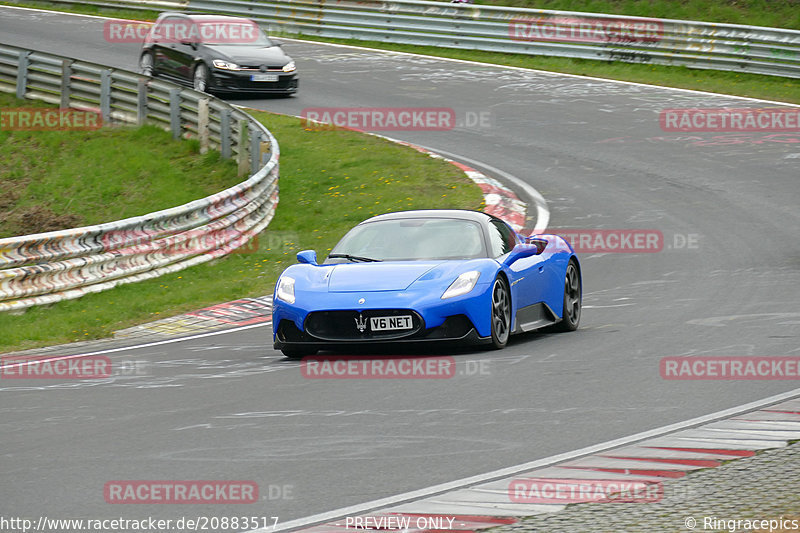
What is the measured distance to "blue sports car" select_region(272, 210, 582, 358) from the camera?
32.8 ft

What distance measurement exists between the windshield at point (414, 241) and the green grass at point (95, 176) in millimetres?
9408

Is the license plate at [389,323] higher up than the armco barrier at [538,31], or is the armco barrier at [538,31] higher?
the license plate at [389,323]

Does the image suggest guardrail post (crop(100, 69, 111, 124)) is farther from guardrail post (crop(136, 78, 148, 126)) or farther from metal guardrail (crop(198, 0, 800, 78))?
metal guardrail (crop(198, 0, 800, 78))

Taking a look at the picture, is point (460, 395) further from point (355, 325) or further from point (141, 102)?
point (141, 102)

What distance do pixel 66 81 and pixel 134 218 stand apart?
12.5 m

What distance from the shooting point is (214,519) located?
18.2 feet

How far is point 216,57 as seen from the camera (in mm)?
28422

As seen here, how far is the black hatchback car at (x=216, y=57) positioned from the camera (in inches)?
1121

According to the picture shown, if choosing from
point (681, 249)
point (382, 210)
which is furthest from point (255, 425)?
point (382, 210)

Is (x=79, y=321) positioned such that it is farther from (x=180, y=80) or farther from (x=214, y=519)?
(x=180, y=80)

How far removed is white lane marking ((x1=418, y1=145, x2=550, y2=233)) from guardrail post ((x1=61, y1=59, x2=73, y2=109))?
7.96 m

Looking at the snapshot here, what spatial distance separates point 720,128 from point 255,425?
1969cm

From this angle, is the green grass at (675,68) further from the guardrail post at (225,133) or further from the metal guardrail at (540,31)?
the guardrail post at (225,133)

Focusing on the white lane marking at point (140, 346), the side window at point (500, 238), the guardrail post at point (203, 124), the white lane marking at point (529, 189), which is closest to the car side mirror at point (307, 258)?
the side window at point (500, 238)
